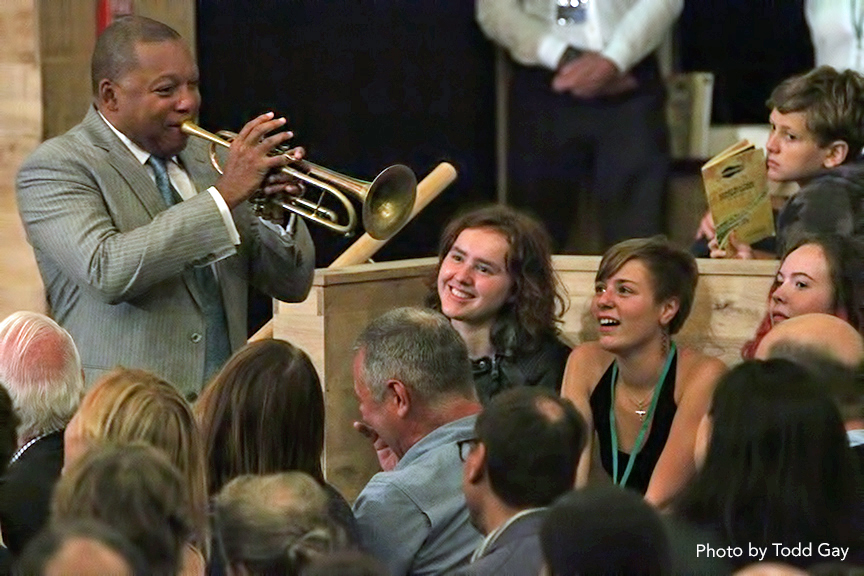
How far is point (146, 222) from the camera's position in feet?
14.7

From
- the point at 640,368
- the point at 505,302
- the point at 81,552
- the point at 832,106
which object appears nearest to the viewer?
the point at 81,552

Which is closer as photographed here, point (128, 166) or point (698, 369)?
point (128, 166)

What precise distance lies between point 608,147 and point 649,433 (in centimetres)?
244

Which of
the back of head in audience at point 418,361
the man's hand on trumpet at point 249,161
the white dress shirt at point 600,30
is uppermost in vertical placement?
the white dress shirt at point 600,30

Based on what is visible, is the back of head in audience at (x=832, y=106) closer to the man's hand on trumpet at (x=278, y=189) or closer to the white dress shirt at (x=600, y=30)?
the man's hand on trumpet at (x=278, y=189)

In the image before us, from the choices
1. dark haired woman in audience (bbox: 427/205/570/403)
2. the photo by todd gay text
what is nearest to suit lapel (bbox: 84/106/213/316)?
dark haired woman in audience (bbox: 427/205/570/403)

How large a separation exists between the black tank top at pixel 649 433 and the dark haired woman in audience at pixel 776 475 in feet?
5.09

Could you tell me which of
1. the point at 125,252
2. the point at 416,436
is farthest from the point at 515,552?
the point at 125,252

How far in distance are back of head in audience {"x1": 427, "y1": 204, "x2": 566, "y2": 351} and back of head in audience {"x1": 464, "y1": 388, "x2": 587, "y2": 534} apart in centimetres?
188

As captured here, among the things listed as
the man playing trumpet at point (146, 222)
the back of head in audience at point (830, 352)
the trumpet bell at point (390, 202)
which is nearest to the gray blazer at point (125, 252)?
the man playing trumpet at point (146, 222)

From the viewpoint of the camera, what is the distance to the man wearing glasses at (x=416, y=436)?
3.46m

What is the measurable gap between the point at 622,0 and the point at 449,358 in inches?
131

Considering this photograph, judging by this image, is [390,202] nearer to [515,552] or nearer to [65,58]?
[65,58]

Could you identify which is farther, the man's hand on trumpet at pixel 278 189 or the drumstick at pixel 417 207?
the drumstick at pixel 417 207
